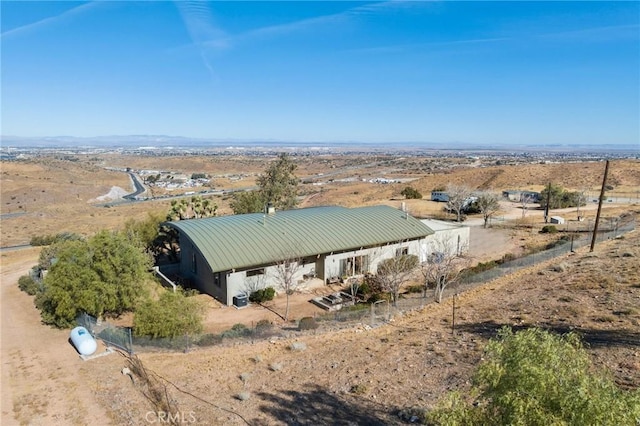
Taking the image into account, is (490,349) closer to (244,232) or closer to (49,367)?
(49,367)

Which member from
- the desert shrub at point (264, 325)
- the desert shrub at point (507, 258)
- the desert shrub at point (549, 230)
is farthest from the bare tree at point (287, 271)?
the desert shrub at point (549, 230)

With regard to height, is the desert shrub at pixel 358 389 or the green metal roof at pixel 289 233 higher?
the green metal roof at pixel 289 233

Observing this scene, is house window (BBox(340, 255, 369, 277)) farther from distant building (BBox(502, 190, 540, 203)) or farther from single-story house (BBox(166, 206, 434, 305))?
distant building (BBox(502, 190, 540, 203))

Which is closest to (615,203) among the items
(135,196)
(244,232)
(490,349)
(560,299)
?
(560,299)

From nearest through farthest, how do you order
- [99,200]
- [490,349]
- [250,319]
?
[490,349] → [250,319] → [99,200]

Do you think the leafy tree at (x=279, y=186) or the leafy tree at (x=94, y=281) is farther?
the leafy tree at (x=279, y=186)

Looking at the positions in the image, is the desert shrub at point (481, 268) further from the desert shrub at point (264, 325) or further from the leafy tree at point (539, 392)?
the leafy tree at point (539, 392)

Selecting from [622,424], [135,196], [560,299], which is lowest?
[135,196]
